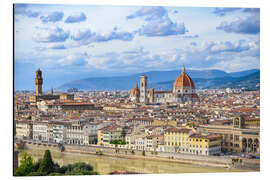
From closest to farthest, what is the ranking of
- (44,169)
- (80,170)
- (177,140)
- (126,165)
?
(44,169) < (80,170) < (126,165) < (177,140)

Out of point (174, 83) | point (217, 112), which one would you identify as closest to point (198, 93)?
point (174, 83)

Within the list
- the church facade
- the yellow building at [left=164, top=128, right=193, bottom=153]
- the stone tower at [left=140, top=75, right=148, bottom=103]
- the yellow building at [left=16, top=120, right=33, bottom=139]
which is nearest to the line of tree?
the yellow building at [left=164, top=128, right=193, bottom=153]

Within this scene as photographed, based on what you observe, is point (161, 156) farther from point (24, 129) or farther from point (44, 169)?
point (24, 129)

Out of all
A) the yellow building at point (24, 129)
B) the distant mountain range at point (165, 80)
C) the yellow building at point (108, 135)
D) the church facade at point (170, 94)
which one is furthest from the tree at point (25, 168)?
the church facade at point (170, 94)

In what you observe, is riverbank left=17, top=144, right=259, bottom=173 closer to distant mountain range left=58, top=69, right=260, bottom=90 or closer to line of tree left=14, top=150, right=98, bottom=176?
line of tree left=14, top=150, right=98, bottom=176

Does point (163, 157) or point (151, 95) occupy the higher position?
point (151, 95)

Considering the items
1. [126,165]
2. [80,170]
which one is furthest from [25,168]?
[126,165]
